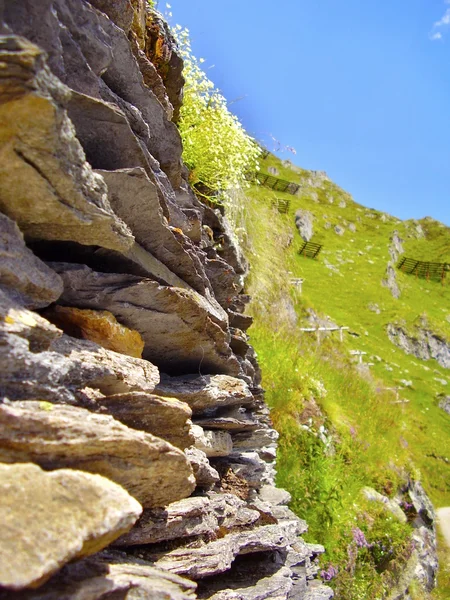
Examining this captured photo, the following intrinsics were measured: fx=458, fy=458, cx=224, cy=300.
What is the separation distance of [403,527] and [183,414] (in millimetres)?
10815

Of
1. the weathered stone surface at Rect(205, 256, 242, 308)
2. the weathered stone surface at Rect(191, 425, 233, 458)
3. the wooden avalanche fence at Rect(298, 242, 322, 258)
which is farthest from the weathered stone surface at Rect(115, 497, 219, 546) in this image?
the wooden avalanche fence at Rect(298, 242, 322, 258)

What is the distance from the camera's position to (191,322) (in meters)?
4.40

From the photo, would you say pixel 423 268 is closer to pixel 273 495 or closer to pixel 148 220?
pixel 273 495

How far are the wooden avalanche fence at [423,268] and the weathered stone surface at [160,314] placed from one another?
188 ft

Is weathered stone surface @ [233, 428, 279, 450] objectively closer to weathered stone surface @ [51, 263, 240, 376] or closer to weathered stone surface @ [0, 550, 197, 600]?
weathered stone surface @ [51, 263, 240, 376]

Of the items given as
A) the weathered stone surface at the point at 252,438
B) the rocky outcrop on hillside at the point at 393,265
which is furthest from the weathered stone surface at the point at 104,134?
the rocky outcrop on hillside at the point at 393,265

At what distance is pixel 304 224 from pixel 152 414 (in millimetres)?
53920

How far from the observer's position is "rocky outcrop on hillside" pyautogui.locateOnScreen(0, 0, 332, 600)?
2230 millimetres

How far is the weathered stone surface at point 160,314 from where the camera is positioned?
354cm

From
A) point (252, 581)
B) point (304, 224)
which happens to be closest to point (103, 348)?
point (252, 581)

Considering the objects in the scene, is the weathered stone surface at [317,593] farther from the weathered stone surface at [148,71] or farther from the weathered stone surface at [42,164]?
the weathered stone surface at [148,71]

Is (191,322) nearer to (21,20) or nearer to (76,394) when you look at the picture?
(76,394)

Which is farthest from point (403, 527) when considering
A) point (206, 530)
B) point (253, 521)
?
point (206, 530)

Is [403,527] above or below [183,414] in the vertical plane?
below
